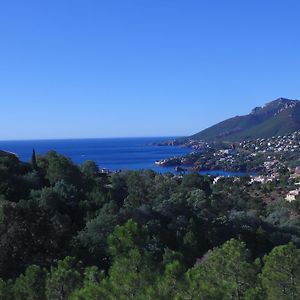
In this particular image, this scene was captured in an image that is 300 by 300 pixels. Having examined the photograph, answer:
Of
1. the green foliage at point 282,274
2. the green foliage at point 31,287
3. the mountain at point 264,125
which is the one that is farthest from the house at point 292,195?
the mountain at point 264,125

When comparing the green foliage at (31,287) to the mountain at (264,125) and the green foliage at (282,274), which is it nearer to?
the green foliage at (282,274)

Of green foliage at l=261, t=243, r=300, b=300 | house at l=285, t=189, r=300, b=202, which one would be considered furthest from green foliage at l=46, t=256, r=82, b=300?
house at l=285, t=189, r=300, b=202

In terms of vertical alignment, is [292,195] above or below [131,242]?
below

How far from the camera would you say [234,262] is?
411 inches

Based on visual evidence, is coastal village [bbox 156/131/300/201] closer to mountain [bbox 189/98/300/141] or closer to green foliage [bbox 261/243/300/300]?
mountain [bbox 189/98/300/141]

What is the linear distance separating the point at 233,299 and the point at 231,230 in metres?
18.4

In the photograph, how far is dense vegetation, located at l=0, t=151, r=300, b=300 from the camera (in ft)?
27.3

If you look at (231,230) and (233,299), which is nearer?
(233,299)

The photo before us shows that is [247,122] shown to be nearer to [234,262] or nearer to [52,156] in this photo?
[52,156]

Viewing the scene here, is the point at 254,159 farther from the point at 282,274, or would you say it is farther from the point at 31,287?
the point at 31,287

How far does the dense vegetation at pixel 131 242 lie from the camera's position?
8.34 metres

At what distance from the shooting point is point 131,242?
885cm

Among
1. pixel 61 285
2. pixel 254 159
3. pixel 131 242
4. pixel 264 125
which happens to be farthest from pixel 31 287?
pixel 264 125

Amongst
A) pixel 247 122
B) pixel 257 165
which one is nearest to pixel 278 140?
pixel 257 165
